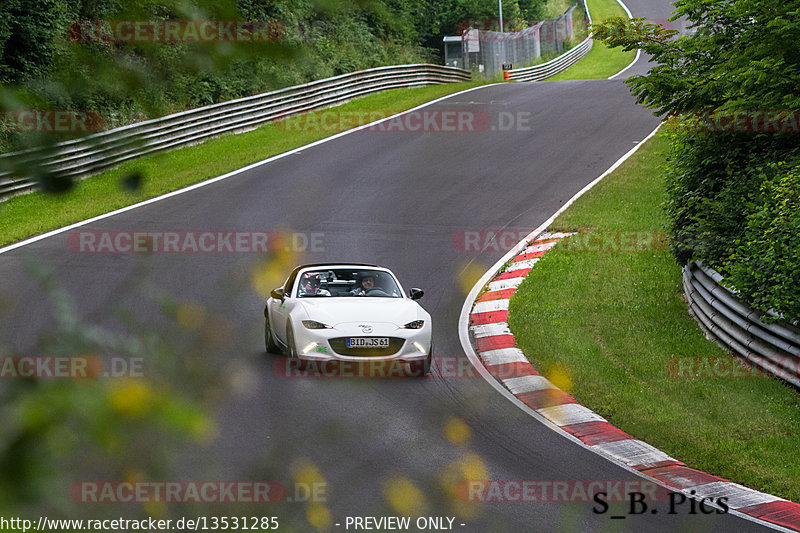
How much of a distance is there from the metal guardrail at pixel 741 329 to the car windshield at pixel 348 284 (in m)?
4.32

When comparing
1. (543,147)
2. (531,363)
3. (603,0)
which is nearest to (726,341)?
(531,363)

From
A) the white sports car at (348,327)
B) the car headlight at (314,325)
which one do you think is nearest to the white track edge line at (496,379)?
the white sports car at (348,327)

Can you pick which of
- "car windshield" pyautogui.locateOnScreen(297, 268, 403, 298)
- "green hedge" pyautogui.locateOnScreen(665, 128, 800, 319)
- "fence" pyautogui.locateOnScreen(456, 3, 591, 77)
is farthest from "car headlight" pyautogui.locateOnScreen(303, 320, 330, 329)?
"fence" pyautogui.locateOnScreen(456, 3, 591, 77)

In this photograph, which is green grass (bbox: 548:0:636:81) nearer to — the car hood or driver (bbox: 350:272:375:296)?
driver (bbox: 350:272:375:296)

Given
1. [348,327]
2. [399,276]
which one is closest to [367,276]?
[348,327]

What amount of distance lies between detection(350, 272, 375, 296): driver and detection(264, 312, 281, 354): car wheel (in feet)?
4.02

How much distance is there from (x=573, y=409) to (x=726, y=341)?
119 inches

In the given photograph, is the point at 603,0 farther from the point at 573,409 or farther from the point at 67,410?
the point at 67,410

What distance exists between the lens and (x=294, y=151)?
1056 inches

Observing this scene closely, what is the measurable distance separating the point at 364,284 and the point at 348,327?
142 cm

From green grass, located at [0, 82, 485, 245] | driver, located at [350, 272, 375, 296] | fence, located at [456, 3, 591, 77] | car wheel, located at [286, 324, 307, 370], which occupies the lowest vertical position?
car wheel, located at [286, 324, 307, 370]

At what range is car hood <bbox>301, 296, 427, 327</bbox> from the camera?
1163 cm

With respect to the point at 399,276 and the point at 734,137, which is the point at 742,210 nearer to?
the point at 734,137

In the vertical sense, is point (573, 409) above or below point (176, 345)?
below
